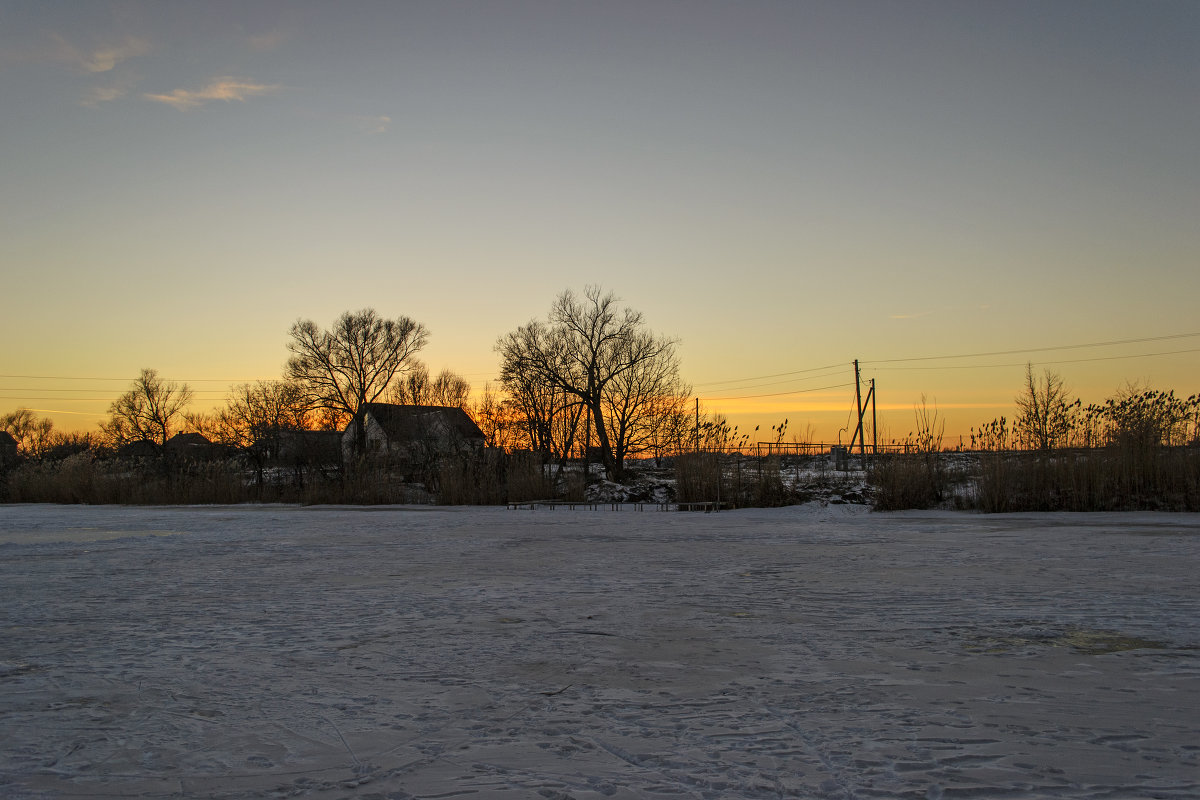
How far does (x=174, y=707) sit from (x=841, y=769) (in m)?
2.63

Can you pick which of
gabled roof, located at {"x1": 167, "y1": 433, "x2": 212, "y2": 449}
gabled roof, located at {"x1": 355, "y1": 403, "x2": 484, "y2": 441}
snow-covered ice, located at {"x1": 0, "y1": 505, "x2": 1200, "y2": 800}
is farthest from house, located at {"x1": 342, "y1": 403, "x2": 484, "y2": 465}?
snow-covered ice, located at {"x1": 0, "y1": 505, "x2": 1200, "y2": 800}

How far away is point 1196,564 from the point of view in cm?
730

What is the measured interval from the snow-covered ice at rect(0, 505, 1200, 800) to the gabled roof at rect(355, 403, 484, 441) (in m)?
21.0

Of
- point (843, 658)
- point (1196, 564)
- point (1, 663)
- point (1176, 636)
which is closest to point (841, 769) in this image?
point (843, 658)

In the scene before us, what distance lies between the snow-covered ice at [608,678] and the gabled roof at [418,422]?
68.8ft

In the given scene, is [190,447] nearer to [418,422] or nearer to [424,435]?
[418,422]

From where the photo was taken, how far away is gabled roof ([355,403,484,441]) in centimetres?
2920

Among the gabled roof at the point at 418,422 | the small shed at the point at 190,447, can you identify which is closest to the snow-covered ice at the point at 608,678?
the gabled roof at the point at 418,422

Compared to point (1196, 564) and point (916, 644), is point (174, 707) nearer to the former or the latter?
point (916, 644)

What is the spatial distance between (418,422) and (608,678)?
2680 cm

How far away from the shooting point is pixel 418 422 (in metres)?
29.8

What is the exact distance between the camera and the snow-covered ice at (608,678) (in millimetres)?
2625

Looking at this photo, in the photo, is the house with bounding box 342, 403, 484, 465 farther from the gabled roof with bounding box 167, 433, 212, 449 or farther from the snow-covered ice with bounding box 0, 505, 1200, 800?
the snow-covered ice with bounding box 0, 505, 1200, 800

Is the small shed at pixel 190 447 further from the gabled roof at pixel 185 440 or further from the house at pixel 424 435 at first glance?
the house at pixel 424 435
